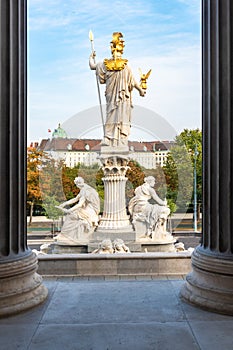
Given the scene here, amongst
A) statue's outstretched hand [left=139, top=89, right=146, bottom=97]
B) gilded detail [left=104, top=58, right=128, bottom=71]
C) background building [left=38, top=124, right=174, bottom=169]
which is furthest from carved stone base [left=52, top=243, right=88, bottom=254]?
background building [left=38, top=124, right=174, bottom=169]

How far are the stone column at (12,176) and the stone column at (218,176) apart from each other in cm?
212

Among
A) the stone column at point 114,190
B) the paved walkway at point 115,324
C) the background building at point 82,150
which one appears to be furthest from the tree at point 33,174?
the paved walkway at point 115,324

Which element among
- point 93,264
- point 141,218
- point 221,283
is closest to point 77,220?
point 141,218

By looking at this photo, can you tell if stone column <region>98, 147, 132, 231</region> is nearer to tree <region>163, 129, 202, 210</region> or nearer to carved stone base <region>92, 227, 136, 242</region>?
carved stone base <region>92, 227, 136, 242</region>

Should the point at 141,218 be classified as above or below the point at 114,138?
below

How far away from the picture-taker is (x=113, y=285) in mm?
6012

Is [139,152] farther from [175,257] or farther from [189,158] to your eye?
[175,257]

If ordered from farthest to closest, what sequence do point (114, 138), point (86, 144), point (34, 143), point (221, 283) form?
1. point (34, 143)
2. point (86, 144)
3. point (114, 138)
4. point (221, 283)

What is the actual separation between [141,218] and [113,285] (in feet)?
25.9

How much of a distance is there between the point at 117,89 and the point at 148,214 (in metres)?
4.58

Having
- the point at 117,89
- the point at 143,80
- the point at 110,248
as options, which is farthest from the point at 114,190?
the point at 110,248

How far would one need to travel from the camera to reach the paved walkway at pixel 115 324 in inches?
154

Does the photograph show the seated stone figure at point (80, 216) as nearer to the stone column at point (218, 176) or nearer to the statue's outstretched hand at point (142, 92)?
the statue's outstretched hand at point (142, 92)

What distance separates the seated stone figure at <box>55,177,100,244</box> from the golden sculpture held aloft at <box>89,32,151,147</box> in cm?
217
